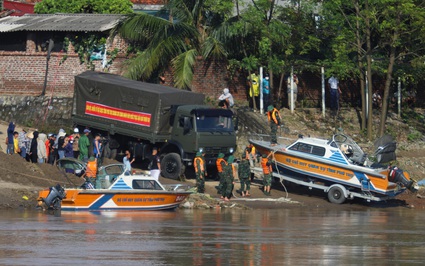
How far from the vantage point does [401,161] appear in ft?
127

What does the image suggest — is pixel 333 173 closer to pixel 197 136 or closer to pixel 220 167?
pixel 220 167

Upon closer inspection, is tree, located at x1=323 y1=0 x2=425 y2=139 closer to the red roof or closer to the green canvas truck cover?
the green canvas truck cover

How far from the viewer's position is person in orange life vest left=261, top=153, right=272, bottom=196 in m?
34.0

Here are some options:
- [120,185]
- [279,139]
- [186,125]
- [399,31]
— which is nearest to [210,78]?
[279,139]

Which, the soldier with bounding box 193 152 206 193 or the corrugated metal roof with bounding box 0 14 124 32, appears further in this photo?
the corrugated metal roof with bounding box 0 14 124 32

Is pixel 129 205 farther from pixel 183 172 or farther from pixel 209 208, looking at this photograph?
pixel 183 172

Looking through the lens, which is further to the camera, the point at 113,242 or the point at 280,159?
the point at 280,159

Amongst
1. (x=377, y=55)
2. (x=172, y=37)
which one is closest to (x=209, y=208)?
(x=172, y=37)

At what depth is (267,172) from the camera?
112 ft

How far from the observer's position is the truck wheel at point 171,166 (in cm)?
3491

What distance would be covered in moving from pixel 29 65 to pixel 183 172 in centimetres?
1144

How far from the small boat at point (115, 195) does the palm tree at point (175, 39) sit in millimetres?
10907

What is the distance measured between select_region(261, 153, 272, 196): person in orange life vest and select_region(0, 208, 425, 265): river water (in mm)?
2677

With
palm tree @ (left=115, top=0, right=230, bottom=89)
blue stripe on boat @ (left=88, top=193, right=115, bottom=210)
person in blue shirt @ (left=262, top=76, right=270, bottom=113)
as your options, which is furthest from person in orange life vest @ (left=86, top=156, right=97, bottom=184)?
person in blue shirt @ (left=262, top=76, right=270, bottom=113)
